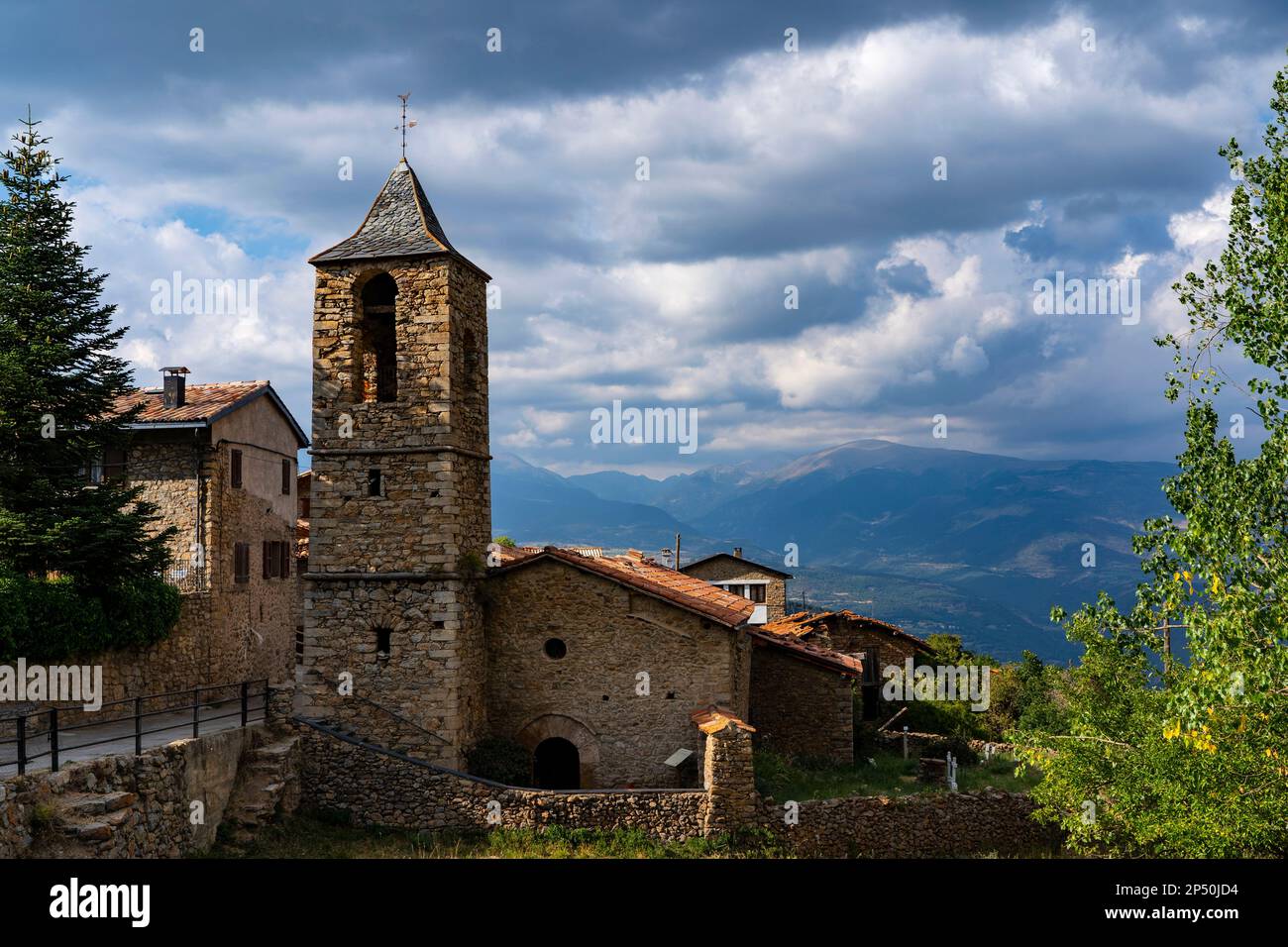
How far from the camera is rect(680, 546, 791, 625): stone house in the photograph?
4762 centimetres

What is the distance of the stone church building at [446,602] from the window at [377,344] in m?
0.09

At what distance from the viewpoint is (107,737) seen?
18.5 meters

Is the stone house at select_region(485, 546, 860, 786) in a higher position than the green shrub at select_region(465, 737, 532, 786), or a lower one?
higher

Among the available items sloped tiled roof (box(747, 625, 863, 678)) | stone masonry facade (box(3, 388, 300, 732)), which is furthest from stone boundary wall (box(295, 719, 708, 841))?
sloped tiled roof (box(747, 625, 863, 678))

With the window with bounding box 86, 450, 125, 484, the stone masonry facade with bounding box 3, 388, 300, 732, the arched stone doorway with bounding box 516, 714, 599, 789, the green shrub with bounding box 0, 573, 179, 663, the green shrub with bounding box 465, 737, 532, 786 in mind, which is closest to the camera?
the green shrub with bounding box 0, 573, 179, 663

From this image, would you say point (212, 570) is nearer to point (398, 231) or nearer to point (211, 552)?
point (211, 552)

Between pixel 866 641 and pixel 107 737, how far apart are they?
25.3 meters

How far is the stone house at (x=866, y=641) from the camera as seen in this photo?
35.1 meters

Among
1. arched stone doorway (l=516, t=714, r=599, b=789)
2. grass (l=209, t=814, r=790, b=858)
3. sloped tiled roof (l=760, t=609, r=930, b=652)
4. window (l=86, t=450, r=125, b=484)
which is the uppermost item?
window (l=86, t=450, r=125, b=484)

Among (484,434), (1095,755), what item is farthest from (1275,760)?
(484,434)

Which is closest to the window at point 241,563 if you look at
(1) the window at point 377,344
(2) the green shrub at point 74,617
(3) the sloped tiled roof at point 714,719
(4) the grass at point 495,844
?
(2) the green shrub at point 74,617

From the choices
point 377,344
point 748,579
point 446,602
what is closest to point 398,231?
point 377,344

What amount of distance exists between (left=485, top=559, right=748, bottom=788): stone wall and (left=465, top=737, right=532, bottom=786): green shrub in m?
0.31

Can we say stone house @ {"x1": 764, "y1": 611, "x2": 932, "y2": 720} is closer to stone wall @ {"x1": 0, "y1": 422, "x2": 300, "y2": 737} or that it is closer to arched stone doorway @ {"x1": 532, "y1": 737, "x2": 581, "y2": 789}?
arched stone doorway @ {"x1": 532, "y1": 737, "x2": 581, "y2": 789}
